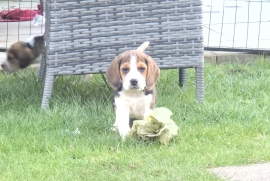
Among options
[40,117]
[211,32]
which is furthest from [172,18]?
[211,32]

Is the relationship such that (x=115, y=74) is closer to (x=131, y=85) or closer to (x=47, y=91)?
(x=131, y=85)

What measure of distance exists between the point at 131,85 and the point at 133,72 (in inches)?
3.4

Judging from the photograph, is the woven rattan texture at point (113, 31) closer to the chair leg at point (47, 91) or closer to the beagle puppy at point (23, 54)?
the chair leg at point (47, 91)

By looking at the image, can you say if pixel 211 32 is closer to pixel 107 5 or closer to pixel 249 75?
pixel 249 75

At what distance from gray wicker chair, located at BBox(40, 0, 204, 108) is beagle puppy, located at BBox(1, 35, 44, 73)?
1264 mm

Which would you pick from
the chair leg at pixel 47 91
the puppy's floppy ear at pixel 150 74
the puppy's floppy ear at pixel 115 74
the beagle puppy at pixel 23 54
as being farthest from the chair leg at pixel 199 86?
the beagle puppy at pixel 23 54

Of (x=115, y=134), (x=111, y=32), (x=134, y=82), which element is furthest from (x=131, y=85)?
(x=111, y=32)

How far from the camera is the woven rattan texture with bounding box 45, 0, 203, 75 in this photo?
188 inches

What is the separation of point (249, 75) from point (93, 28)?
6.30 feet

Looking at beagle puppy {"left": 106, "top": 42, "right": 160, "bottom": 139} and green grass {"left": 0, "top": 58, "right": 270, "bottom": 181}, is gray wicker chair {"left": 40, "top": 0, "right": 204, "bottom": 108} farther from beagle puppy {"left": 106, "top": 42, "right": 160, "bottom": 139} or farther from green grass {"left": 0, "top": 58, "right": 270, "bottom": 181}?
beagle puppy {"left": 106, "top": 42, "right": 160, "bottom": 139}

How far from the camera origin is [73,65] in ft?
15.9

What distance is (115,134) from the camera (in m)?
4.32

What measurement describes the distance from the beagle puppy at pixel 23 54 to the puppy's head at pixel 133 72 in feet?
6.65

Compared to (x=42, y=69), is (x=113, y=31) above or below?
above
